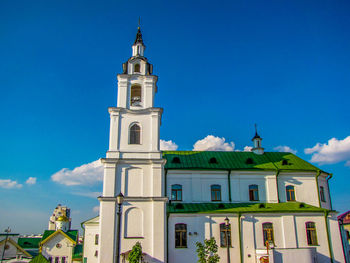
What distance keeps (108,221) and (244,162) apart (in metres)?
14.9

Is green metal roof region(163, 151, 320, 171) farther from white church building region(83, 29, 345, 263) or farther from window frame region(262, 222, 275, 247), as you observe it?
window frame region(262, 222, 275, 247)

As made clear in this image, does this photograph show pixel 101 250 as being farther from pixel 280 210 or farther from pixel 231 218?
pixel 280 210

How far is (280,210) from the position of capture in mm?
26266

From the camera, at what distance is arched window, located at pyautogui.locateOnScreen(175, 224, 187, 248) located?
24605 millimetres

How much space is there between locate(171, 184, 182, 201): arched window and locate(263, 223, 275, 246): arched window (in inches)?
308

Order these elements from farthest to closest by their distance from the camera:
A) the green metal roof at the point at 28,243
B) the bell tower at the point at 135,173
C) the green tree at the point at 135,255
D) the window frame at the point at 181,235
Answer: the green metal roof at the point at 28,243
the window frame at the point at 181,235
the bell tower at the point at 135,173
the green tree at the point at 135,255

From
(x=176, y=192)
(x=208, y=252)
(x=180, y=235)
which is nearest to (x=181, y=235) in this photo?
(x=180, y=235)

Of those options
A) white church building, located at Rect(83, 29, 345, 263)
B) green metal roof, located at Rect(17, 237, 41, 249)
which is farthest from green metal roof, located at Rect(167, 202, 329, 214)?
green metal roof, located at Rect(17, 237, 41, 249)

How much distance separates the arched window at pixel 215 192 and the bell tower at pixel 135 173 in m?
5.60

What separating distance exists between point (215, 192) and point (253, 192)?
146 inches

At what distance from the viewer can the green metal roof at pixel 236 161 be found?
1164 inches

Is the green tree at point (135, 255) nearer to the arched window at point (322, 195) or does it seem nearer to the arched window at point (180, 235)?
the arched window at point (180, 235)

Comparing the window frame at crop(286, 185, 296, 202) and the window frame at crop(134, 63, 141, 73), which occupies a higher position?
the window frame at crop(134, 63, 141, 73)

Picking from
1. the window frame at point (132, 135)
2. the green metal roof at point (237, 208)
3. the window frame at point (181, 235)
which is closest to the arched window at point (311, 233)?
the green metal roof at point (237, 208)
